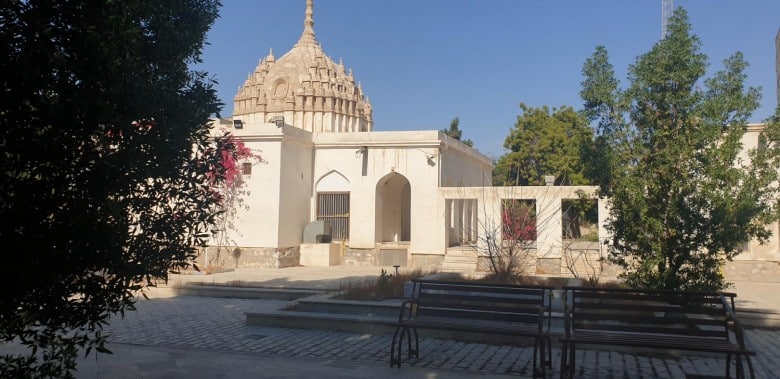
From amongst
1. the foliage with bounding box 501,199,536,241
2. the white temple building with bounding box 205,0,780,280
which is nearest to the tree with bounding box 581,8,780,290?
the foliage with bounding box 501,199,536,241

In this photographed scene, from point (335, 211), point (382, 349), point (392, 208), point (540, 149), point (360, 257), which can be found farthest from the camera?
point (540, 149)

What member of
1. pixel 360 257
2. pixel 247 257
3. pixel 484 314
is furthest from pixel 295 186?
pixel 484 314

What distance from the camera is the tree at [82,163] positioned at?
399 centimetres

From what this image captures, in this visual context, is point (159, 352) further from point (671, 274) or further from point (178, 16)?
point (671, 274)

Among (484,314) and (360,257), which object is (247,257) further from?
(484,314)

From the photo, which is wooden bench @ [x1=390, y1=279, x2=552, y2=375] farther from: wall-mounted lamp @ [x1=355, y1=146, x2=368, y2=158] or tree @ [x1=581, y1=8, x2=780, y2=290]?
wall-mounted lamp @ [x1=355, y1=146, x2=368, y2=158]

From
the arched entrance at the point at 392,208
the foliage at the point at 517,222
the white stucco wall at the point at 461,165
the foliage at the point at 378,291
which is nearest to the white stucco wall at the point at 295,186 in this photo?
the arched entrance at the point at 392,208

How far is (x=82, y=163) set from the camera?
4.24 m

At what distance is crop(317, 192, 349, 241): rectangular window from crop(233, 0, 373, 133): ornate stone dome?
50.6 feet

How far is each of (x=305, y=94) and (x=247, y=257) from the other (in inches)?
778

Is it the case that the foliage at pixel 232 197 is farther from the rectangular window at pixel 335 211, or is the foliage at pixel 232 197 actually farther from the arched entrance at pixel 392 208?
the arched entrance at pixel 392 208

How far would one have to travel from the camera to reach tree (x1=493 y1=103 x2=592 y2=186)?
3766 cm

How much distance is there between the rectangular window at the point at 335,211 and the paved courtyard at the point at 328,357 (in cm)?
1359

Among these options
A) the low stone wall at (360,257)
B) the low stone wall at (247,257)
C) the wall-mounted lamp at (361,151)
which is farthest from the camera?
the wall-mounted lamp at (361,151)
